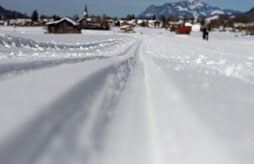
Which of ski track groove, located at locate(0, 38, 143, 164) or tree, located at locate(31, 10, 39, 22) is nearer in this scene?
ski track groove, located at locate(0, 38, 143, 164)

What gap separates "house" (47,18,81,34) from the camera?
1970 inches

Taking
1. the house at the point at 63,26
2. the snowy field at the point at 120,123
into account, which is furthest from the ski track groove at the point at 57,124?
the house at the point at 63,26

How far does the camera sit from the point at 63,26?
51.4 metres

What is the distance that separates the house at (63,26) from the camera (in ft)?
164

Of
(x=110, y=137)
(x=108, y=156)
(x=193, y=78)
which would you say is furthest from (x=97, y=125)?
(x=193, y=78)

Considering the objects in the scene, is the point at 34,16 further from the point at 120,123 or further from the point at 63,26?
the point at 120,123

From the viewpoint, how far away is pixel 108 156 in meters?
1.33

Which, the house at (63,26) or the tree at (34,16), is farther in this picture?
the tree at (34,16)

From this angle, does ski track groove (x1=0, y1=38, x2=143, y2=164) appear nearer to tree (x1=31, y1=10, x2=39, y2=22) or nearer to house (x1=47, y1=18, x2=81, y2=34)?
house (x1=47, y1=18, x2=81, y2=34)

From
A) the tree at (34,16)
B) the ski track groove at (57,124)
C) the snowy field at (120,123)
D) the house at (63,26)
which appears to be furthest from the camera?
the tree at (34,16)

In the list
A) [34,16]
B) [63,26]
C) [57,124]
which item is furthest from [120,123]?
[34,16]

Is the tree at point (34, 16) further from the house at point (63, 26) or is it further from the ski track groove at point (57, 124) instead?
the ski track groove at point (57, 124)

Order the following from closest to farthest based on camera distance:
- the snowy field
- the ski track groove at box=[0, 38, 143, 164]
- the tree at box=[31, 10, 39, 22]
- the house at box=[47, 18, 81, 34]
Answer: the ski track groove at box=[0, 38, 143, 164] < the snowy field < the house at box=[47, 18, 81, 34] < the tree at box=[31, 10, 39, 22]

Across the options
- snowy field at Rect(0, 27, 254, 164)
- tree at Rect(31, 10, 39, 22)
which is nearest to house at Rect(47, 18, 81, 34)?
snowy field at Rect(0, 27, 254, 164)
